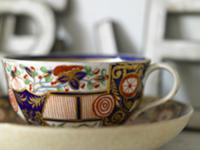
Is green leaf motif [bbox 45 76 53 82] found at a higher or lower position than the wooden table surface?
higher

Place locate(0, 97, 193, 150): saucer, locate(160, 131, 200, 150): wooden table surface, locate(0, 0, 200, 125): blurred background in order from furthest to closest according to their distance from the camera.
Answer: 1. locate(0, 0, 200, 125): blurred background
2. locate(160, 131, 200, 150): wooden table surface
3. locate(0, 97, 193, 150): saucer

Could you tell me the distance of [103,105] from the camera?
1.28ft

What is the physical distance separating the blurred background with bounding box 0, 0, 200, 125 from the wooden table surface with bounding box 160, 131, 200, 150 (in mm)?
54

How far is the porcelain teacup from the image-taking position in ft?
1.24

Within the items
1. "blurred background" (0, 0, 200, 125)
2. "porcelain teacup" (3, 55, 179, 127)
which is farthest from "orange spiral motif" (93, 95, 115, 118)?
"blurred background" (0, 0, 200, 125)

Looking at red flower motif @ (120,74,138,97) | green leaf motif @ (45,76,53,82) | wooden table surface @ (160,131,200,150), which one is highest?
green leaf motif @ (45,76,53,82)

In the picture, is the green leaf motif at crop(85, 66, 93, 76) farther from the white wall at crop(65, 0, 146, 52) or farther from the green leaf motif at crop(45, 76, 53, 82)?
the white wall at crop(65, 0, 146, 52)

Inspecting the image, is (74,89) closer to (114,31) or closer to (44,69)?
(44,69)

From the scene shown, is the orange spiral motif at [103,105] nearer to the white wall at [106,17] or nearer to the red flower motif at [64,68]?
the red flower motif at [64,68]

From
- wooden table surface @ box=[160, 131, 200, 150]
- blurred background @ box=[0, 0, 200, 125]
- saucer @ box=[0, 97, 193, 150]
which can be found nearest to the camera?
saucer @ box=[0, 97, 193, 150]

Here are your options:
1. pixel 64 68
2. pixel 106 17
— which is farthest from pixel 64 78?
pixel 106 17

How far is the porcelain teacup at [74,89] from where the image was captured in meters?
0.38

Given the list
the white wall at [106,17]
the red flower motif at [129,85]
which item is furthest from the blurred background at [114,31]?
the red flower motif at [129,85]

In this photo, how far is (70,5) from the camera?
25.8 inches
